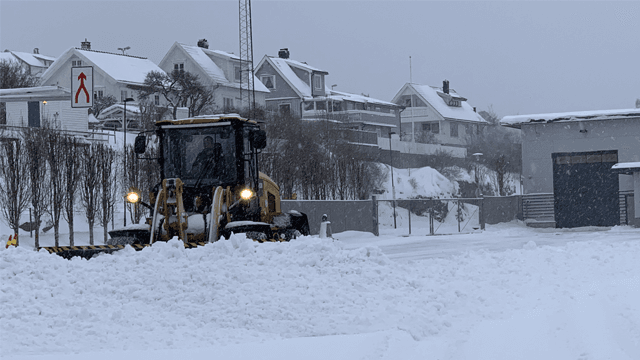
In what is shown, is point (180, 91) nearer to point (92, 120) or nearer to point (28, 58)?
point (92, 120)

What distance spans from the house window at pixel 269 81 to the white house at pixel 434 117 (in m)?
15.0

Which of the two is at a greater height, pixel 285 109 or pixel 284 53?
pixel 284 53

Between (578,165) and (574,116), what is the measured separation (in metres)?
2.27

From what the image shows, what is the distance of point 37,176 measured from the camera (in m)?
26.0

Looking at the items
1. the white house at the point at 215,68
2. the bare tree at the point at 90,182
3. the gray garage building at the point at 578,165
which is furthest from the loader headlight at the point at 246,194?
the white house at the point at 215,68

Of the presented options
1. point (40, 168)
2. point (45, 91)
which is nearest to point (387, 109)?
point (45, 91)

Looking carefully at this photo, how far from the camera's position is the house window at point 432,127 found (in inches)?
3243

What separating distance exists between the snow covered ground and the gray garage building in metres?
24.2

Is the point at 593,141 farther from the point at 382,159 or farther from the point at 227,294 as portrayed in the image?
the point at 227,294

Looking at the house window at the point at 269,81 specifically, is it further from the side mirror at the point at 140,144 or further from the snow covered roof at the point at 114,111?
the side mirror at the point at 140,144

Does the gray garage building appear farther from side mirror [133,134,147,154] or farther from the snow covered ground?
side mirror [133,134,147,154]

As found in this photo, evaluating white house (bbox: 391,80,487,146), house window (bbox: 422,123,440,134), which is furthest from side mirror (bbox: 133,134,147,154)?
house window (bbox: 422,123,440,134)

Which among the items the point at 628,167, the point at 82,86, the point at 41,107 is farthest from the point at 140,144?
the point at 41,107

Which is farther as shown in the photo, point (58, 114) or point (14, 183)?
point (58, 114)
